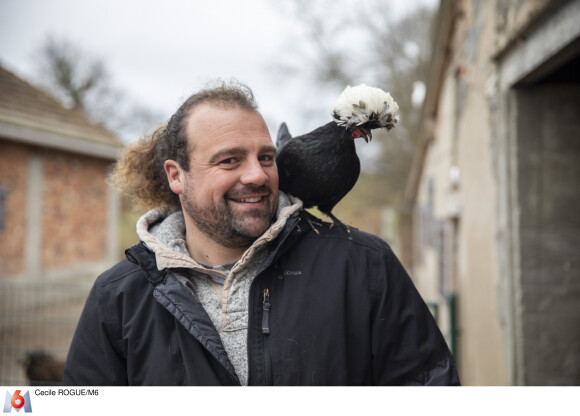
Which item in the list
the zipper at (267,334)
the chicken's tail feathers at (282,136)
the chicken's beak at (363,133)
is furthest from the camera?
the chicken's tail feathers at (282,136)

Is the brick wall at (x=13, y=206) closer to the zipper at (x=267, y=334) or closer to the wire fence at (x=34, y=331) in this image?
the wire fence at (x=34, y=331)

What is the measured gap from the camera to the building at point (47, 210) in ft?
21.8

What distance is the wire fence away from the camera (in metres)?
4.19

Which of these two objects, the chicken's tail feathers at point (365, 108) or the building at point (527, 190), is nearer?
the chicken's tail feathers at point (365, 108)

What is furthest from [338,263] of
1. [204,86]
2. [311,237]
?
[204,86]

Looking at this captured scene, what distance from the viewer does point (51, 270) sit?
8.32 meters

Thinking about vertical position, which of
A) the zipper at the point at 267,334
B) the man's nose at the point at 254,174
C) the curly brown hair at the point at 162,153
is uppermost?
the curly brown hair at the point at 162,153

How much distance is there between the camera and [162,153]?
1.92m

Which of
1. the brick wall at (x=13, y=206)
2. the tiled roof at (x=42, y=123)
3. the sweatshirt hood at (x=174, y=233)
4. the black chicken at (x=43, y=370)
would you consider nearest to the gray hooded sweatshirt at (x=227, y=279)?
the sweatshirt hood at (x=174, y=233)

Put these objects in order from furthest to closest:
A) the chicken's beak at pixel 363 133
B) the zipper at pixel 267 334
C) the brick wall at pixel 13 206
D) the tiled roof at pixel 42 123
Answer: the brick wall at pixel 13 206
the tiled roof at pixel 42 123
the chicken's beak at pixel 363 133
the zipper at pixel 267 334

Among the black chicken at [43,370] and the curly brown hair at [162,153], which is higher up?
the curly brown hair at [162,153]

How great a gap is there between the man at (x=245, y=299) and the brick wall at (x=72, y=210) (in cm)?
745

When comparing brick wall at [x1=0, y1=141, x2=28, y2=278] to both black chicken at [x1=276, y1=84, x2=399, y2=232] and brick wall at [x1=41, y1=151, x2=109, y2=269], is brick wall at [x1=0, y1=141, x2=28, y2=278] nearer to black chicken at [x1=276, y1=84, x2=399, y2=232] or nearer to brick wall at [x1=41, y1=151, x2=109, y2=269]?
brick wall at [x1=41, y1=151, x2=109, y2=269]

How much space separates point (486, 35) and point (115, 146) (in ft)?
25.0
